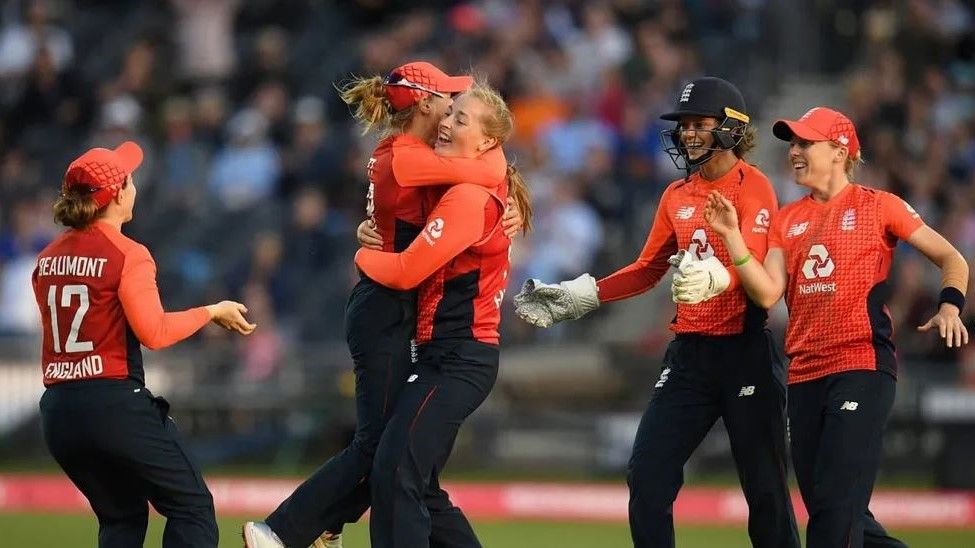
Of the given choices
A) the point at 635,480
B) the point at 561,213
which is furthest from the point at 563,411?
the point at 635,480

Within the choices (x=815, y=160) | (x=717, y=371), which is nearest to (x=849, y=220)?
(x=815, y=160)

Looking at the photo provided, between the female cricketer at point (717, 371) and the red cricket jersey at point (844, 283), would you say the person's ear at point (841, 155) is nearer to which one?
the red cricket jersey at point (844, 283)

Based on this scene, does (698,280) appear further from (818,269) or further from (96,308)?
(96,308)

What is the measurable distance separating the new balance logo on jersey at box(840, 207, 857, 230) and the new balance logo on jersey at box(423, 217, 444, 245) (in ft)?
6.29

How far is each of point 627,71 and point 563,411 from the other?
4.23m

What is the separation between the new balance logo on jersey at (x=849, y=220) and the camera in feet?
26.4

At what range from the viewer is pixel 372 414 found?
8289 millimetres

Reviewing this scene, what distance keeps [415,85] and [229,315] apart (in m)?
1.48

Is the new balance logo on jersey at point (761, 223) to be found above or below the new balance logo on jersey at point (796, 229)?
above

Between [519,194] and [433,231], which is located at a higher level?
[519,194]

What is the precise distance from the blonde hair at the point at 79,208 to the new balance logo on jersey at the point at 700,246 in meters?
2.88

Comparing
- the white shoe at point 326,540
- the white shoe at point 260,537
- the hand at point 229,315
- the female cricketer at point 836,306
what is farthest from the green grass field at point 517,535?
the female cricketer at point 836,306

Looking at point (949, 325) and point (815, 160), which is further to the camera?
point (815, 160)

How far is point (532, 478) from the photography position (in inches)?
617
